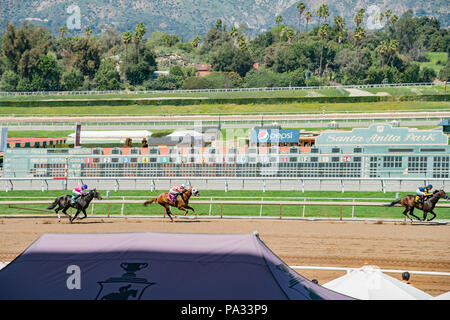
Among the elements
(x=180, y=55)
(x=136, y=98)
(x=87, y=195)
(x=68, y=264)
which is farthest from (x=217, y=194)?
(x=180, y=55)

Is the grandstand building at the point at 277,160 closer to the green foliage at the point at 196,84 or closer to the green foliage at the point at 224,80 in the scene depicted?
the green foliage at the point at 196,84

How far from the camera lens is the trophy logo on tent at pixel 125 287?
414 centimetres

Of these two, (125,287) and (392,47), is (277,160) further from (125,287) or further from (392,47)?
(392,47)

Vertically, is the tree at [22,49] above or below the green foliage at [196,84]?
above

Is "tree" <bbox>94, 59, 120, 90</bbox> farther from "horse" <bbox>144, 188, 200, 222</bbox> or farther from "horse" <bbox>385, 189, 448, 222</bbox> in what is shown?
"horse" <bbox>385, 189, 448, 222</bbox>

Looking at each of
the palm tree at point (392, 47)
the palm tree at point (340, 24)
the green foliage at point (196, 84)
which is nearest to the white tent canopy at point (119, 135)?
the green foliage at point (196, 84)

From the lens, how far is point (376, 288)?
5.74 m

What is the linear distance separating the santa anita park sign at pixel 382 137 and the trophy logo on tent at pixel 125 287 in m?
15.2

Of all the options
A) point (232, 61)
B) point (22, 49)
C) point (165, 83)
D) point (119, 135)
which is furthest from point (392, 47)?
point (119, 135)

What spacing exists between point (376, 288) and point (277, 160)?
12411mm

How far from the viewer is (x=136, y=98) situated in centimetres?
5816

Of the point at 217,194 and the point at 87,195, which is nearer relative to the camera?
the point at 87,195
